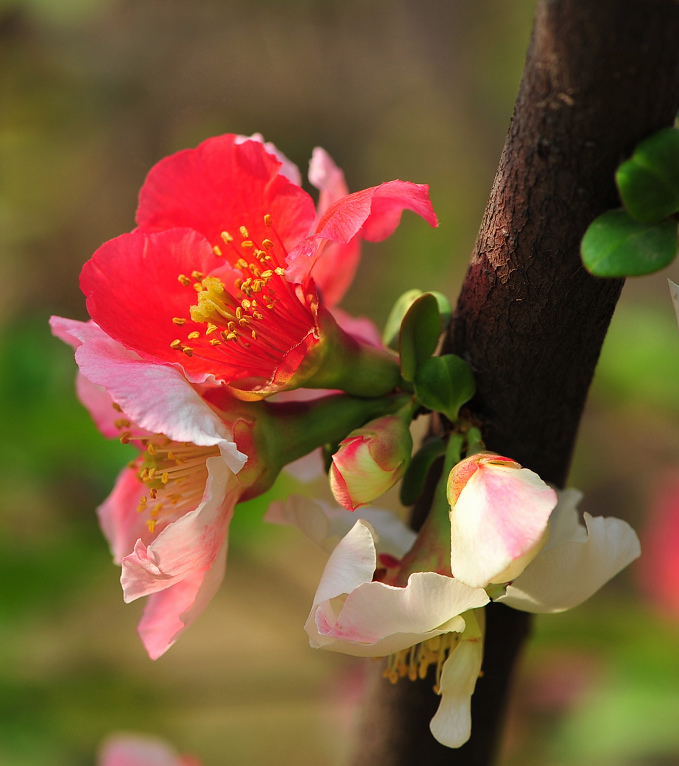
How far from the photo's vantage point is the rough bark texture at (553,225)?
1.06ft

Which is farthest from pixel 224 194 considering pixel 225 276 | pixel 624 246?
pixel 624 246

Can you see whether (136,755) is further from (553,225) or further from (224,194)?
(553,225)

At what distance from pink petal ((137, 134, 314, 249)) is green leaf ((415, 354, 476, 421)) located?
12 cm

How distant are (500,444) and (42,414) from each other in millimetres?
879

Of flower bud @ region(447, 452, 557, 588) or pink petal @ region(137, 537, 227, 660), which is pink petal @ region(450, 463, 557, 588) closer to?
flower bud @ region(447, 452, 557, 588)

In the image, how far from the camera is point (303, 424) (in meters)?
0.50

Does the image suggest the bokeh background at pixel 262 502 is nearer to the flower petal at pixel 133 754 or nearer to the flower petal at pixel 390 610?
the flower petal at pixel 133 754

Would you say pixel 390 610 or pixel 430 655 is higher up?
pixel 390 610

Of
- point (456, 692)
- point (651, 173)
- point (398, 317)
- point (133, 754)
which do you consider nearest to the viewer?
point (651, 173)

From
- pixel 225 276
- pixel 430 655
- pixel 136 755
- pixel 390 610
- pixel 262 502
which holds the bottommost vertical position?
pixel 136 755

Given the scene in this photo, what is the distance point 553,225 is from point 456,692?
0.86 ft

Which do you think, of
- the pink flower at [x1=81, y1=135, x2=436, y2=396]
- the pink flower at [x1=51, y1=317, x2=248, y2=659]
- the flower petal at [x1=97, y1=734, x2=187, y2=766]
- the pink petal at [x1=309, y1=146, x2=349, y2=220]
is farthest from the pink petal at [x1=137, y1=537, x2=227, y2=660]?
the flower petal at [x1=97, y1=734, x2=187, y2=766]

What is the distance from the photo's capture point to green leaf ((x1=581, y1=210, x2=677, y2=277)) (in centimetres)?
35

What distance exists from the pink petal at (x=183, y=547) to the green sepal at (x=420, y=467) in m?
0.13
